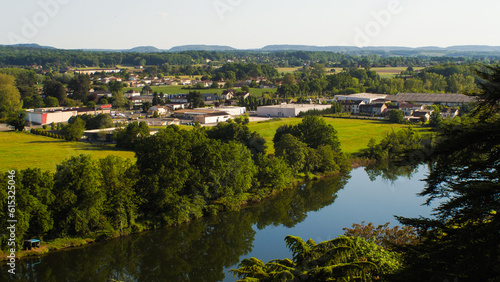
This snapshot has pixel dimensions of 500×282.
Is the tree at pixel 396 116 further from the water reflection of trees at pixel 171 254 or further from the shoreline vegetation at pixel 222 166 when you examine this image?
the water reflection of trees at pixel 171 254

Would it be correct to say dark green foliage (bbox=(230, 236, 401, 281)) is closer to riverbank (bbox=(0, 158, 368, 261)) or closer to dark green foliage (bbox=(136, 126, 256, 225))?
riverbank (bbox=(0, 158, 368, 261))

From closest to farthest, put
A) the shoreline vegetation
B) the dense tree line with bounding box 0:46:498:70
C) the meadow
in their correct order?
the shoreline vegetation, the meadow, the dense tree line with bounding box 0:46:498:70

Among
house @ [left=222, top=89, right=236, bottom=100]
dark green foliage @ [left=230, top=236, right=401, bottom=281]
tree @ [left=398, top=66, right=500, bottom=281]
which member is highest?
tree @ [left=398, top=66, right=500, bottom=281]

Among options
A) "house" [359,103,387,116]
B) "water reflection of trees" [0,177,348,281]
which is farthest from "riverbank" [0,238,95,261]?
"house" [359,103,387,116]

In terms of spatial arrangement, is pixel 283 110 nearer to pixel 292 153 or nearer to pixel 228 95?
pixel 228 95

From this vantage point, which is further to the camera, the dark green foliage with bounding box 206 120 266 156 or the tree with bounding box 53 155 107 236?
the dark green foliage with bounding box 206 120 266 156

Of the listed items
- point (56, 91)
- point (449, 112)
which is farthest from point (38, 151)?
point (449, 112)

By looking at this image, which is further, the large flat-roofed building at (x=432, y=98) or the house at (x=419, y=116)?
the large flat-roofed building at (x=432, y=98)

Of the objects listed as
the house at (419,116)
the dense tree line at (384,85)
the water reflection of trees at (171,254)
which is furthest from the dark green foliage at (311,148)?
the dense tree line at (384,85)
